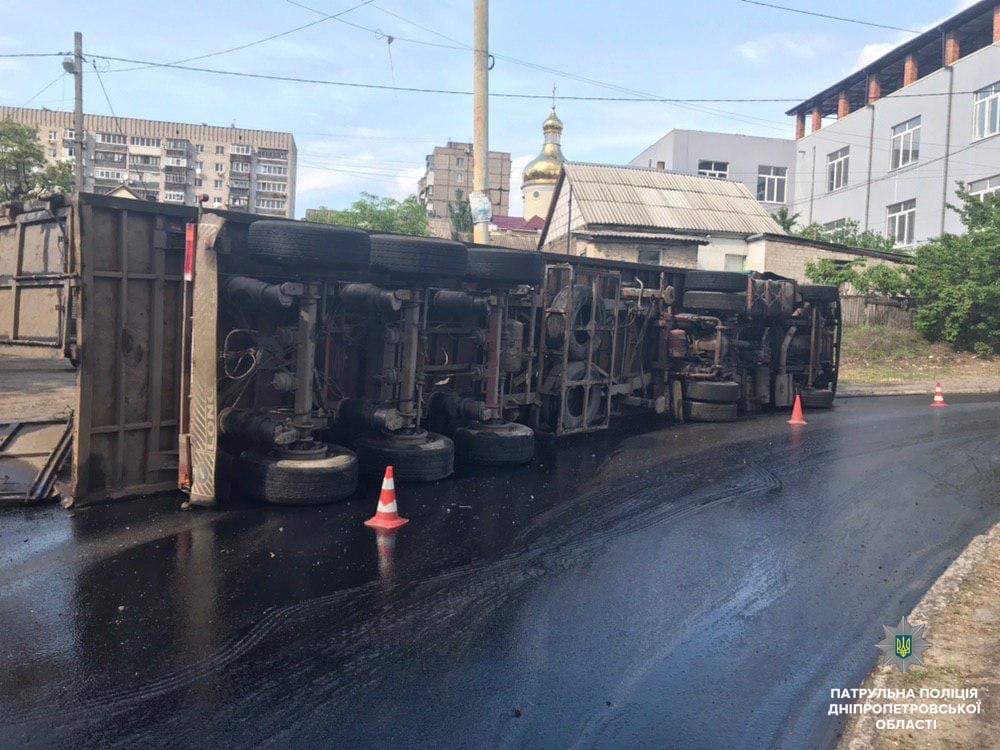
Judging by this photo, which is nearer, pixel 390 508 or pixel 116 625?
pixel 116 625

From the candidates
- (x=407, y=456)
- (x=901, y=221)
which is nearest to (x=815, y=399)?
(x=407, y=456)

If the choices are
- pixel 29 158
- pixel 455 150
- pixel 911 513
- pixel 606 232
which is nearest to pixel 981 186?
pixel 606 232

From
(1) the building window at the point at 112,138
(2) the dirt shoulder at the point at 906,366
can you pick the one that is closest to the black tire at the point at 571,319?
(2) the dirt shoulder at the point at 906,366

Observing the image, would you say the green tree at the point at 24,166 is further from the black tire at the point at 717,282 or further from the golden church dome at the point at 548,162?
the golden church dome at the point at 548,162

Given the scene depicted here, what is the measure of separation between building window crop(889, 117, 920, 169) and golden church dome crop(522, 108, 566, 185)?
28.2m

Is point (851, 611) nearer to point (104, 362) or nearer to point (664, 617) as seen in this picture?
point (664, 617)

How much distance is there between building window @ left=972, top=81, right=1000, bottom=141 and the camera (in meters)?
30.6

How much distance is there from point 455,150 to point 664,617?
104 metres

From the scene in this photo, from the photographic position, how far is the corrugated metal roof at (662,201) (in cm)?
2948

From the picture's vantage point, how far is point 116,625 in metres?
4.44

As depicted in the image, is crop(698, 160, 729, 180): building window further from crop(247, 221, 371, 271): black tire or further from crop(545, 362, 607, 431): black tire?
crop(247, 221, 371, 271): black tire

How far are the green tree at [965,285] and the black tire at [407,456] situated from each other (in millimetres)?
19962

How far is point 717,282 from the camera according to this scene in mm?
13305

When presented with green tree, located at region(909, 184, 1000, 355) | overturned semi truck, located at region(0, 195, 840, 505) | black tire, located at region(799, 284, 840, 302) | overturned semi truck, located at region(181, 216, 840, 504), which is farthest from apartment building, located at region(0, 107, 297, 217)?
overturned semi truck, located at region(0, 195, 840, 505)
